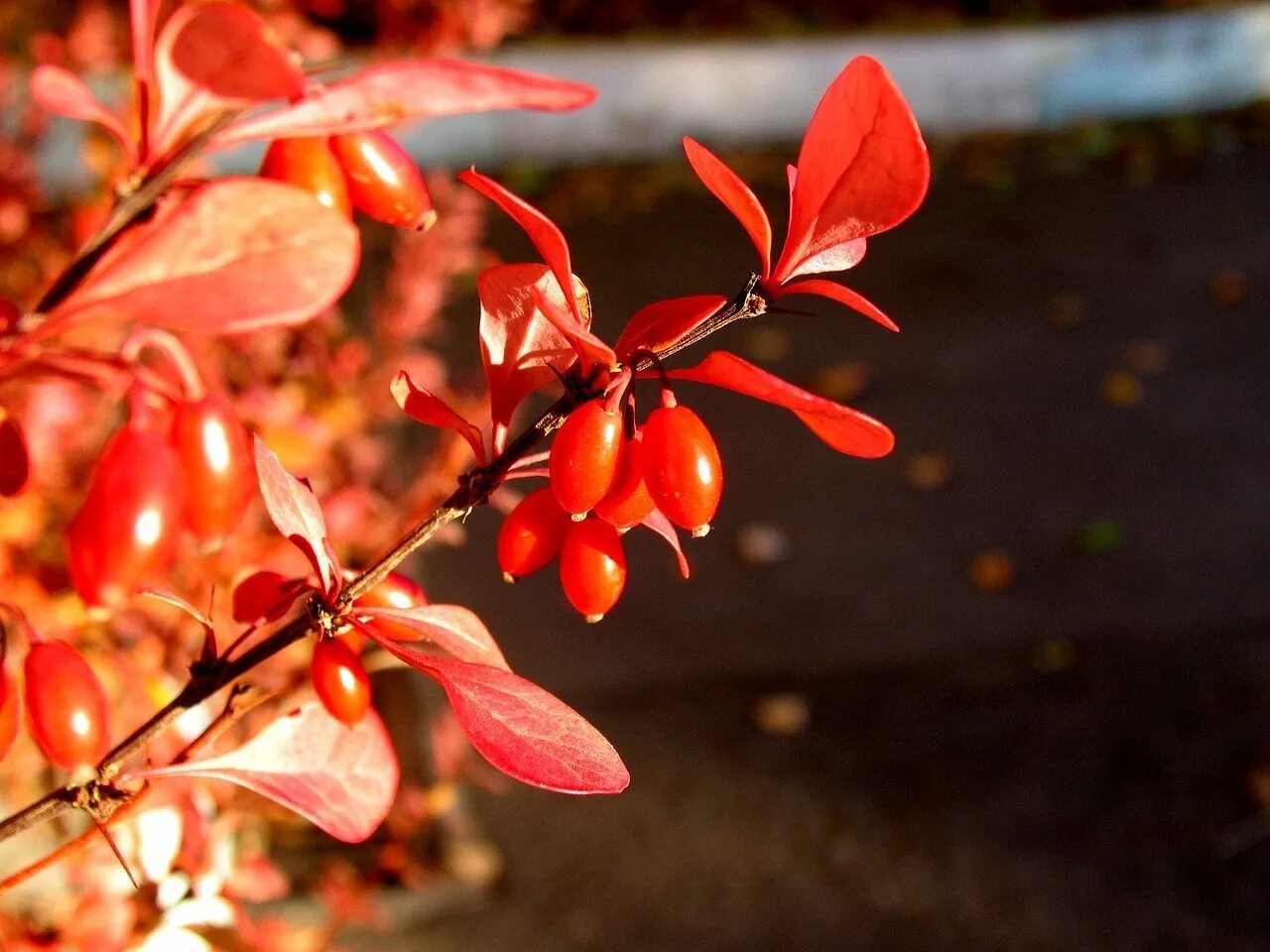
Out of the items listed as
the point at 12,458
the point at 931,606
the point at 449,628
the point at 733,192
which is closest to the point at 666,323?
the point at 733,192

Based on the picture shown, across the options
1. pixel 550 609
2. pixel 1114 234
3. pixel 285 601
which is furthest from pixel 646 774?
pixel 1114 234

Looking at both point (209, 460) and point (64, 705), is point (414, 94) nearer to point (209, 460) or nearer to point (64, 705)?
point (209, 460)


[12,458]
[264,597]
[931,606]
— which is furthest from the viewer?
[931,606]

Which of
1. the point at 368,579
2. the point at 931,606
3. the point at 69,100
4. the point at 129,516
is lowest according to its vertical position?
the point at 931,606

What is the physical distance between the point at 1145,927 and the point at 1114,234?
2640 mm

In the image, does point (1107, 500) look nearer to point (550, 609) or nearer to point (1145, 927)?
point (1145, 927)

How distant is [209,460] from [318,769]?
23cm

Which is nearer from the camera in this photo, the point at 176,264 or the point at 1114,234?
the point at 176,264

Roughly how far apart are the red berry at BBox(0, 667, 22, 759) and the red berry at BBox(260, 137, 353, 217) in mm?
268

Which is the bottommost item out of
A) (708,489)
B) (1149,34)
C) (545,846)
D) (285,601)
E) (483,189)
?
(545,846)

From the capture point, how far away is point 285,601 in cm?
59

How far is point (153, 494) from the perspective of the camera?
379 mm

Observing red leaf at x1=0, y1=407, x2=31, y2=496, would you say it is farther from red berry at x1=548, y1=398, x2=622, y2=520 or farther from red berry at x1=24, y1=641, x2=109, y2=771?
red berry at x1=548, y1=398, x2=622, y2=520

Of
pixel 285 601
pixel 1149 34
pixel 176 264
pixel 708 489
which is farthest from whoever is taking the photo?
pixel 1149 34
